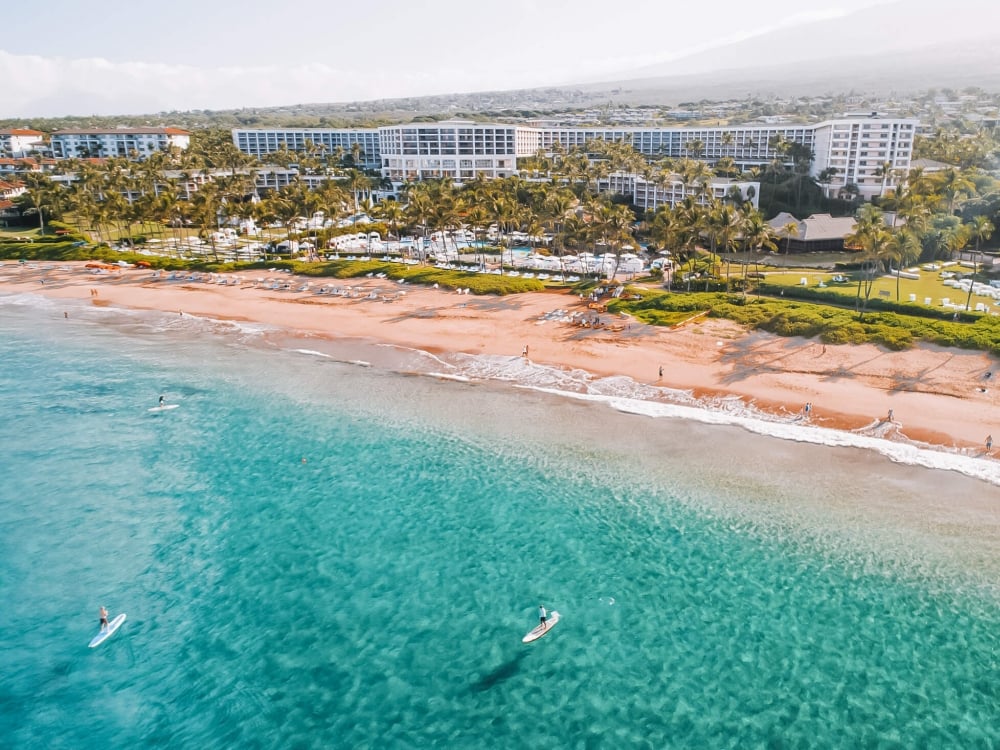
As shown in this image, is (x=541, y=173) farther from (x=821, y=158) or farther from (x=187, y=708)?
(x=187, y=708)

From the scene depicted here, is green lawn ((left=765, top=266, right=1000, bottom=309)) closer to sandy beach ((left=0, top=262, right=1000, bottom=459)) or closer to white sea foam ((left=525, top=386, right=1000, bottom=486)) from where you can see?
sandy beach ((left=0, top=262, right=1000, bottom=459))

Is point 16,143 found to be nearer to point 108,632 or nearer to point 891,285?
point 108,632

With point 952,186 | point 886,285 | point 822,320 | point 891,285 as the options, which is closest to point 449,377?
point 822,320

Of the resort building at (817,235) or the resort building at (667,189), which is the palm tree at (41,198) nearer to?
the resort building at (667,189)

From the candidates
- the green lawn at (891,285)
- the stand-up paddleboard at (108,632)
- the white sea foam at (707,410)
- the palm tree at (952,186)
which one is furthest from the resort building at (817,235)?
the stand-up paddleboard at (108,632)

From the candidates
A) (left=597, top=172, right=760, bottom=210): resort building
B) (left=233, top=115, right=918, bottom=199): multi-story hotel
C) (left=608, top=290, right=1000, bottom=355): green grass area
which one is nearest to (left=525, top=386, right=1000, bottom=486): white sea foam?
(left=608, top=290, right=1000, bottom=355): green grass area

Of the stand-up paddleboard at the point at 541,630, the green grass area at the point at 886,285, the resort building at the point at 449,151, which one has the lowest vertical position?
the stand-up paddleboard at the point at 541,630
